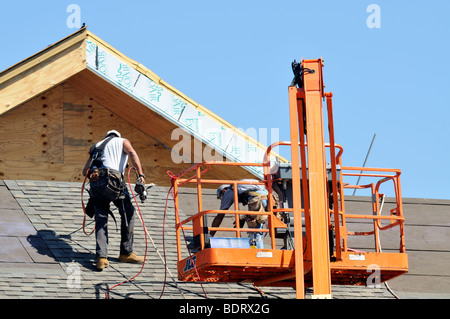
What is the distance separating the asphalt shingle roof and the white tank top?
1.16m

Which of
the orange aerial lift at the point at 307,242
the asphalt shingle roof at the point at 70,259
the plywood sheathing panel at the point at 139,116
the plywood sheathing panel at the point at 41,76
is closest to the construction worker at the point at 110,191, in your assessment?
the asphalt shingle roof at the point at 70,259

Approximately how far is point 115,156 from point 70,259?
1562 mm

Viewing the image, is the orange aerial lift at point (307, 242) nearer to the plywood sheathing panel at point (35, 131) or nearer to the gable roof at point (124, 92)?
Answer: the gable roof at point (124, 92)

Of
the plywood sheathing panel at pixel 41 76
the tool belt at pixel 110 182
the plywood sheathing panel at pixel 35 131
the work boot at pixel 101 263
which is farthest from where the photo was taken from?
the plywood sheathing panel at pixel 35 131

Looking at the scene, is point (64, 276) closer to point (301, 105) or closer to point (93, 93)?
point (301, 105)

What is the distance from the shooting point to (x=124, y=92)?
16953mm

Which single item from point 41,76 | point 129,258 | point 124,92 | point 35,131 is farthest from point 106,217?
point 35,131

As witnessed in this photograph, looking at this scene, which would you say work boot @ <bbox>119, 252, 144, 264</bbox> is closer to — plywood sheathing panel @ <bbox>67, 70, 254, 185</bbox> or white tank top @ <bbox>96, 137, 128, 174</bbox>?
white tank top @ <bbox>96, 137, 128, 174</bbox>

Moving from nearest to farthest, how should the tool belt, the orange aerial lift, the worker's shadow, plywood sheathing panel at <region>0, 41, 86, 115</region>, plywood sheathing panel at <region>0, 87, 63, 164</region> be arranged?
the orange aerial lift → the worker's shadow → the tool belt → plywood sheathing panel at <region>0, 41, 86, 115</region> → plywood sheathing panel at <region>0, 87, 63, 164</region>

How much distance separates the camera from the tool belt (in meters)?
11.5

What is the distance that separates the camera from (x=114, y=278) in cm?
1096

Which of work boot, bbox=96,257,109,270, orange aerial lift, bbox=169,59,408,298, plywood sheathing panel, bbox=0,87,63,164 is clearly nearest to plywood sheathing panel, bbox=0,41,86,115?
plywood sheathing panel, bbox=0,87,63,164

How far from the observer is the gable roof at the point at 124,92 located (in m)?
16.1

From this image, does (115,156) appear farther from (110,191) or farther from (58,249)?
(58,249)
